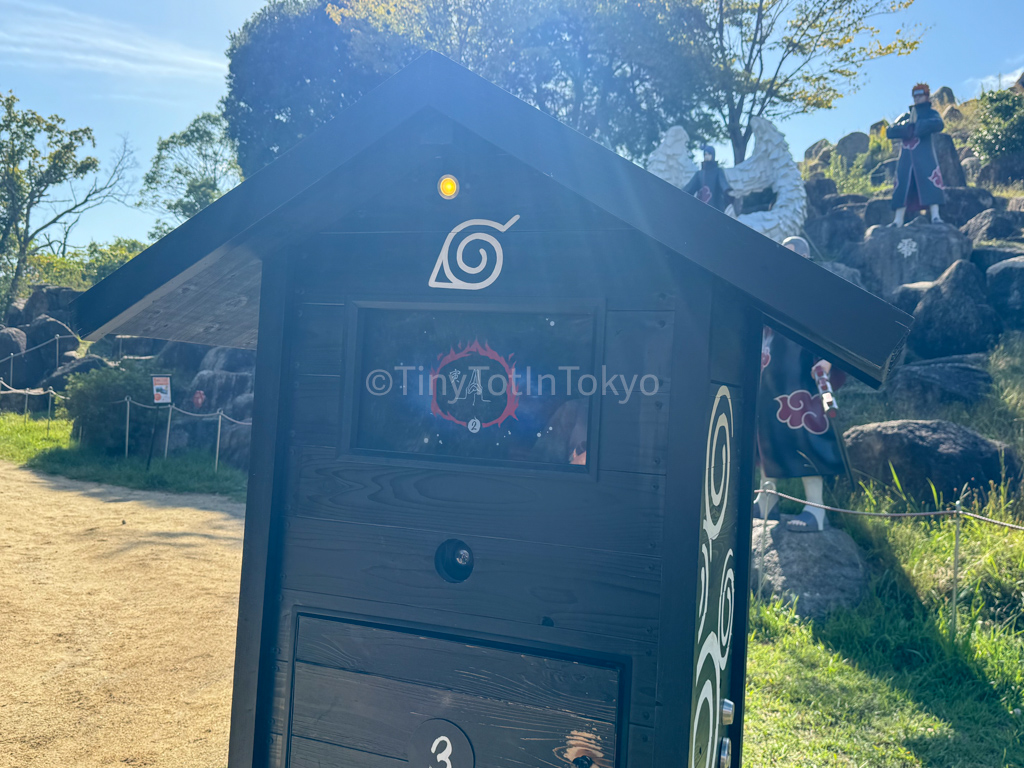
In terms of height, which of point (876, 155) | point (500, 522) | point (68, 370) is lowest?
Answer: point (500, 522)

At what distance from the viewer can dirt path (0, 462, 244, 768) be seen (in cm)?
413

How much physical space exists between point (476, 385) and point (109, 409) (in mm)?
12492

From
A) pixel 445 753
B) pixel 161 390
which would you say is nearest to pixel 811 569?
pixel 445 753

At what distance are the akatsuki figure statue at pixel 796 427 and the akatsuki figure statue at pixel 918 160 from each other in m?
8.85

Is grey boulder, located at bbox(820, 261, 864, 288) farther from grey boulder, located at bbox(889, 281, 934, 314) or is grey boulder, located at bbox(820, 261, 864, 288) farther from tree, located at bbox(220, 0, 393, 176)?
tree, located at bbox(220, 0, 393, 176)

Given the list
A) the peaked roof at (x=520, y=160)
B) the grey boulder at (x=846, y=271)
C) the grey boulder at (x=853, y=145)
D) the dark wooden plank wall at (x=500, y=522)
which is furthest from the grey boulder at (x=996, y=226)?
the dark wooden plank wall at (x=500, y=522)

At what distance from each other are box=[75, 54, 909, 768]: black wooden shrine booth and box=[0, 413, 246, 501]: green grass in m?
8.80

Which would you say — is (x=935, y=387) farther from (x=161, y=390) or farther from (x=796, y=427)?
(x=161, y=390)

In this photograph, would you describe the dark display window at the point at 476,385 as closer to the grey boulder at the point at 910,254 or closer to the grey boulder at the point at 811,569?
the grey boulder at the point at 811,569

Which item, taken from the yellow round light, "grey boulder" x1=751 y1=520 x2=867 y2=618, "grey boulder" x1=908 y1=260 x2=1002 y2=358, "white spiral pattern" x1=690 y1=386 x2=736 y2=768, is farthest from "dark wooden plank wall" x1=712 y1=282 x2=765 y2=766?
"grey boulder" x1=908 y1=260 x2=1002 y2=358

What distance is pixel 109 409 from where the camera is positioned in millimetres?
12977

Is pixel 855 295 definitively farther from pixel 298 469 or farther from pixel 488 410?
pixel 298 469

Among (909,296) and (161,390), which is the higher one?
(909,296)

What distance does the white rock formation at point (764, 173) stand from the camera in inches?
482
